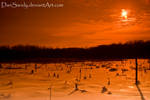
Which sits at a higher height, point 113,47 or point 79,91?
point 113,47

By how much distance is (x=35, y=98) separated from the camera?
604cm

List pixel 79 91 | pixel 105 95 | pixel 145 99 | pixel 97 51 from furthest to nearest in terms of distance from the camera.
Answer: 1. pixel 97 51
2. pixel 79 91
3. pixel 105 95
4. pixel 145 99

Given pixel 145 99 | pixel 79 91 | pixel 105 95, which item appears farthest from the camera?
pixel 79 91

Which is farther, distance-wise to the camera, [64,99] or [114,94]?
[114,94]

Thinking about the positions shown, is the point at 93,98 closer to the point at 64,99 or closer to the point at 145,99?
the point at 64,99

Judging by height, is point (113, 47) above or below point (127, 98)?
above

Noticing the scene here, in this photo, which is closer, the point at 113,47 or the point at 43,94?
the point at 43,94

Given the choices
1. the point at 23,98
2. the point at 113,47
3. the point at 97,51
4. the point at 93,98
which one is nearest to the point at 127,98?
the point at 93,98

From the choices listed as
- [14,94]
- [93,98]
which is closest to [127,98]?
[93,98]

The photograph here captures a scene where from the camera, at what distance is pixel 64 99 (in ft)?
19.3

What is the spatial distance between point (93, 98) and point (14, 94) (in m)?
2.66

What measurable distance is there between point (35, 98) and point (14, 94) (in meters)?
0.95

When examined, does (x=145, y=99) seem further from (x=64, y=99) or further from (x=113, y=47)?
(x=113, y=47)

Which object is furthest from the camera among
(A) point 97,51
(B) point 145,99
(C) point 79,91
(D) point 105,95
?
(A) point 97,51
